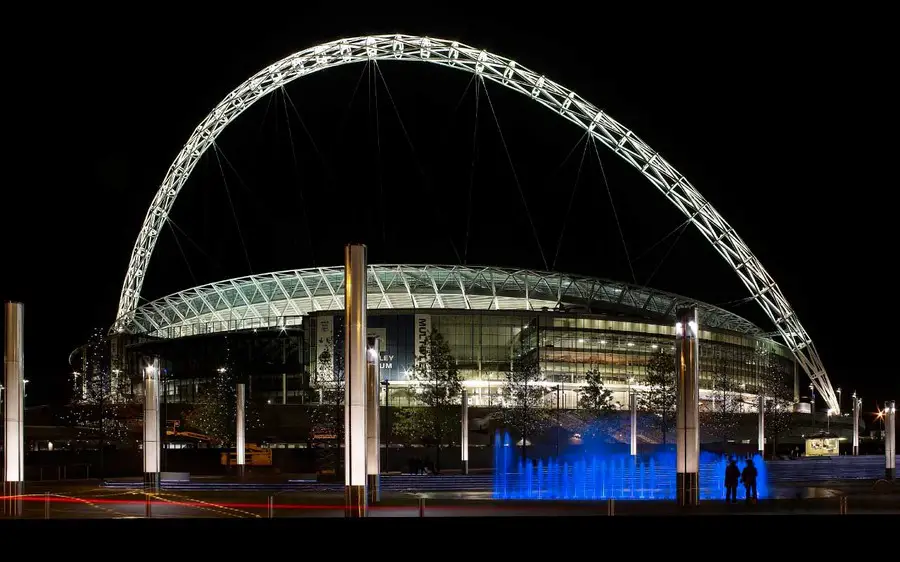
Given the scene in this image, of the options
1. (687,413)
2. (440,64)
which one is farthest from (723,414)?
(687,413)

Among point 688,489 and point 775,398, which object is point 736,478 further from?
point 775,398

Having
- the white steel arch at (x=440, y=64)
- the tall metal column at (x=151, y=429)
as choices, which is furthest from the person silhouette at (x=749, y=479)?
the white steel arch at (x=440, y=64)

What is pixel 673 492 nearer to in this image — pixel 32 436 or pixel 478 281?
pixel 32 436

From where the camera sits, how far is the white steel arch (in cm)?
7256

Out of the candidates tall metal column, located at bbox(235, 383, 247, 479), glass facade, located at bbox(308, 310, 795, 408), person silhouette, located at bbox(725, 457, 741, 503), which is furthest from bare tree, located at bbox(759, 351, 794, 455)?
person silhouette, located at bbox(725, 457, 741, 503)

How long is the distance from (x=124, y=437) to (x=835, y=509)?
6908 centimetres

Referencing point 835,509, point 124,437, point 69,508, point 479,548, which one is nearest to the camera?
point 479,548

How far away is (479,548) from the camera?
75.3 feet

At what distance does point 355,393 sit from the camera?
28.8 metres

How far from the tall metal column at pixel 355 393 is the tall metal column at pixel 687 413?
998 cm

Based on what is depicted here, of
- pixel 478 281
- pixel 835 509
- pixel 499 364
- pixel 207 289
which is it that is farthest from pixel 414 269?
pixel 835 509

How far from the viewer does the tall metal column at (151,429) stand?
45.0 meters

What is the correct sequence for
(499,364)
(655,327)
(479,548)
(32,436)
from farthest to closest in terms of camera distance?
(655,327)
(499,364)
(32,436)
(479,548)

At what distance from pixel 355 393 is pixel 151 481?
19710 millimetres
